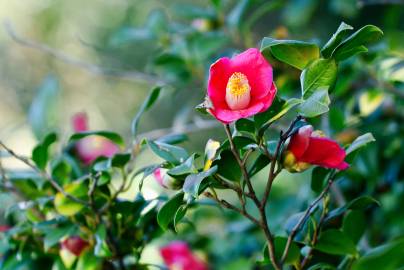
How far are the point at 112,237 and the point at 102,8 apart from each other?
9.63ft

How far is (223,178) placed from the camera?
0.70 meters

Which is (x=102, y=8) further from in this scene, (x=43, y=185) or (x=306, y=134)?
(x=306, y=134)

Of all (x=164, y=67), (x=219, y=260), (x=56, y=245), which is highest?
(x=164, y=67)

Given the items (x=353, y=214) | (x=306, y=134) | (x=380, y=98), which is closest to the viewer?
(x=306, y=134)

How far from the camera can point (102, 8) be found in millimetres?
3619

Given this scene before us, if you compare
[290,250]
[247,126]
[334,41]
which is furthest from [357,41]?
[290,250]

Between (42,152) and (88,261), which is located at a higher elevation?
(42,152)

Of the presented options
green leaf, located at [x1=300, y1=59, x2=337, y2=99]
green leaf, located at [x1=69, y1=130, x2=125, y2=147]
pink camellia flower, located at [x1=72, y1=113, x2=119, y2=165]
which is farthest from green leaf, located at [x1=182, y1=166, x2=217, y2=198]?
pink camellia flower, located at [x1=72, y1=113, x2=119, y2=165]

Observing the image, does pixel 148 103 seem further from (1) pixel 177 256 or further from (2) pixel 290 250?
(1) pixel 177 256

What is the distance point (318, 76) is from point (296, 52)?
3 centimetres

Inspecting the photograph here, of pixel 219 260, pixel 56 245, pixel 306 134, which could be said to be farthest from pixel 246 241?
pixel 306 134

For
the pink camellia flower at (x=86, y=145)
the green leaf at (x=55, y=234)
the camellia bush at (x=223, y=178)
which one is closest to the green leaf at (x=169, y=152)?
the camellia bush at (x=223, y=178)

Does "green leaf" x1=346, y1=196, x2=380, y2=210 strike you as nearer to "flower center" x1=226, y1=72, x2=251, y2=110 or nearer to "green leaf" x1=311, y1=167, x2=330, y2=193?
"green leaf" x1=311, y1=167, x2=330, y2=193

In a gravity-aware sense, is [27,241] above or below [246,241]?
above
